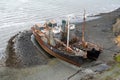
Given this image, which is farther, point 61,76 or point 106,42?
point 106,42

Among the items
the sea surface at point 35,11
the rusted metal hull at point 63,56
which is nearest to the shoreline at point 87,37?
the sea surface at point 35,11

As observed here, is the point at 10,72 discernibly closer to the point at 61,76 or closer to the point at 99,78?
the point at 61,76

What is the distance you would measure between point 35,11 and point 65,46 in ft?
137

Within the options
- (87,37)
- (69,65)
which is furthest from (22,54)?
(87,37)

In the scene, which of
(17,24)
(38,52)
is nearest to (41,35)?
(38,52)

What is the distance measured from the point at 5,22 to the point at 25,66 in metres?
30.1

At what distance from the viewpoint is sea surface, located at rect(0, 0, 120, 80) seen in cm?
5997

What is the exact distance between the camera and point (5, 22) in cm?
6375

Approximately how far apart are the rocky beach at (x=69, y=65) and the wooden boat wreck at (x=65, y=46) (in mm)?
978

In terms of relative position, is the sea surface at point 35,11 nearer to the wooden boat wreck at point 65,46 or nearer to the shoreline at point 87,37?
the shoreline at point 87,37

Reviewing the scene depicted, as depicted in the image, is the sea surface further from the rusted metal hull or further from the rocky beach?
the rusted metal hull

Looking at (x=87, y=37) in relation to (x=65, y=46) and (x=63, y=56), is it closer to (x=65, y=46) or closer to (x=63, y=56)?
(x=65, y=46)

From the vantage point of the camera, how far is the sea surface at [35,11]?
60.0m

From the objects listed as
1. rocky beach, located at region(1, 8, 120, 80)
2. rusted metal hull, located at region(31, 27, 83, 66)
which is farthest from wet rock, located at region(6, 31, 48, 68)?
rusted metal hull, located at region(31, 27, 83, 66)
